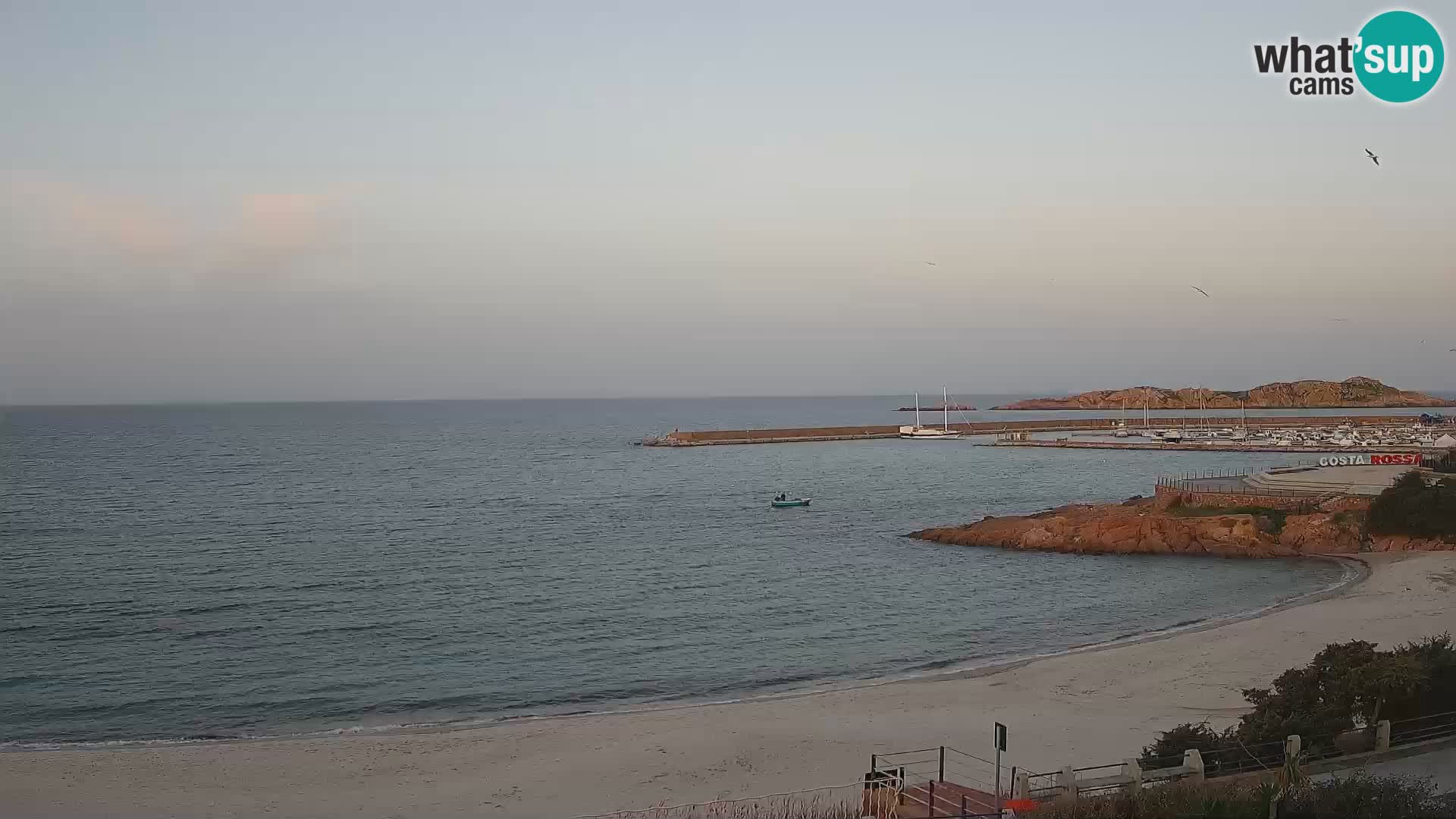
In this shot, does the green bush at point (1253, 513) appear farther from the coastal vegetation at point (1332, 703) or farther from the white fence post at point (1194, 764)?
the white fence post at point (1194, 764)

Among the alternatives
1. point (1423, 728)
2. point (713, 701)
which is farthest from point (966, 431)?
point (1423, 728)

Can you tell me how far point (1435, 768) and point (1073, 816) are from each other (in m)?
6.35

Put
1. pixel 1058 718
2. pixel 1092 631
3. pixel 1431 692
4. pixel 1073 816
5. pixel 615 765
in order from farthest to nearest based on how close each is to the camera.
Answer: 1. pixel 1092 631
2. pixel 1058 718
3. pixel 615 765
4. pixel 1431 692
5. pixel 1073 816

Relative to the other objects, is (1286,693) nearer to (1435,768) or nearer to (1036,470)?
(1435,768)

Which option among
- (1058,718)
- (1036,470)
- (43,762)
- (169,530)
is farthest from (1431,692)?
(1036,470)

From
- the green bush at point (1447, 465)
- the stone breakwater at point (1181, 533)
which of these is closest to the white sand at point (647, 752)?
the stone breakwater at point (1181, 533)

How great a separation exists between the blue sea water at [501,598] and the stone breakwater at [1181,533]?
1.48 metres

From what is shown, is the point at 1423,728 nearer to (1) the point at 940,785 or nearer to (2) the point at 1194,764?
(2) the point at 1194,764

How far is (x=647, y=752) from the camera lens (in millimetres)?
20531

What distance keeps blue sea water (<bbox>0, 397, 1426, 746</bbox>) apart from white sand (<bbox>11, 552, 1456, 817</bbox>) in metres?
2.28

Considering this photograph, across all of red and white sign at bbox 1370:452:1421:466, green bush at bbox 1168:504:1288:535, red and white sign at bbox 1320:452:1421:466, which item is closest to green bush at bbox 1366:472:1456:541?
green bush at bbox 1168:504:1288:535

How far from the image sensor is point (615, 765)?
19750 millimetres

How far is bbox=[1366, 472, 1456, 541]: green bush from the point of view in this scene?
42375mm

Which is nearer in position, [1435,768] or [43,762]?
[1435,768]
